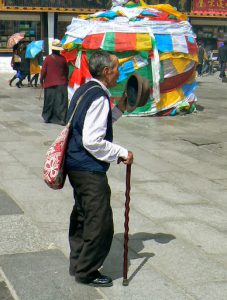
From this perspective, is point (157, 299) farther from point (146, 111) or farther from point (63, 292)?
point (146, 111)

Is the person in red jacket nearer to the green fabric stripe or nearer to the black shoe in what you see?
the green fabric stripe

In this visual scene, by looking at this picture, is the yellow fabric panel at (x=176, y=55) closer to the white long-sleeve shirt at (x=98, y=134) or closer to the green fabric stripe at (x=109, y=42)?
the green fabric stripe at (x=109, y=42)

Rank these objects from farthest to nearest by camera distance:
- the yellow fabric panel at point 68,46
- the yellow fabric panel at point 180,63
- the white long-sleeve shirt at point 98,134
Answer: the yellow fabric panel at point 68,46, the yellow fabric panel at point 180,63, the white long-sleeve shirt at point 98,134

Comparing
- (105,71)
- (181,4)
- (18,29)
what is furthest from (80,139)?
(181,4)

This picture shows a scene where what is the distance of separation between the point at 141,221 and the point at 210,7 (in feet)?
67.7

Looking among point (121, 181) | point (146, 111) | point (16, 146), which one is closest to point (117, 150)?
point (121, 181)

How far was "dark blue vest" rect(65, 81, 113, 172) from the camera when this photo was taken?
3.99 meters

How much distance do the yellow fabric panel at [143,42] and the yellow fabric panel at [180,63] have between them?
753mm

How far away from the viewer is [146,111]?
1279 centimetres

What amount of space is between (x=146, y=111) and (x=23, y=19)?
11.1 metres

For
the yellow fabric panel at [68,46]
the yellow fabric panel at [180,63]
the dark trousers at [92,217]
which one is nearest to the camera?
the dark trousers at [92,217]

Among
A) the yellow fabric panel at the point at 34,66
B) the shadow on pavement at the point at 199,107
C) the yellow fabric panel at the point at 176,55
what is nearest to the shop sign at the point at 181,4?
the yellow fabric panel at the point at 34,66

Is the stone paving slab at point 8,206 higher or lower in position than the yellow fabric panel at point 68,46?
lower

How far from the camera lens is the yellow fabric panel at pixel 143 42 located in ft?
39.7
